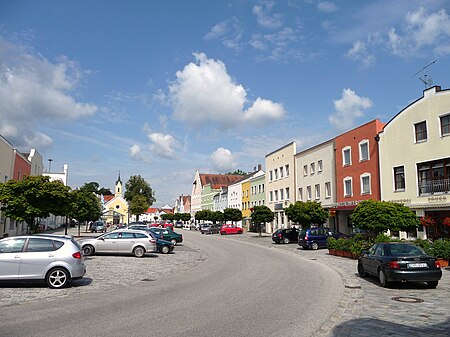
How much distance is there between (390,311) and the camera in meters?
9.40

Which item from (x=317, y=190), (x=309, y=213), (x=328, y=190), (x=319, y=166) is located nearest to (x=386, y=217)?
(x=309, y=213)

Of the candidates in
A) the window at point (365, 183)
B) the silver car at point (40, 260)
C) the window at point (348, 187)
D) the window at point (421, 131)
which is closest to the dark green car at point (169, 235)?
the window at point (348, 187)

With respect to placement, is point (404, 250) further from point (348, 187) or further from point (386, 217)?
point (348, 187)

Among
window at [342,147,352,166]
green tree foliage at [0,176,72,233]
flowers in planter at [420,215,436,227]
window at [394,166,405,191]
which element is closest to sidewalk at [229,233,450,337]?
flowers in planter at [420,215,436,227]

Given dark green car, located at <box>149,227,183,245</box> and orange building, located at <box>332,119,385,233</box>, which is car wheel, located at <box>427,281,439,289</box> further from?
dark green car, located at <box>149,227,183,245</box>

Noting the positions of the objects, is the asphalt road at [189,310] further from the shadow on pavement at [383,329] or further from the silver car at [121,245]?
the silver car at [121,245]

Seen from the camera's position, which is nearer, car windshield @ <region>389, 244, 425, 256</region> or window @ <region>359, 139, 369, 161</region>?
car windshield @ <region>389, 244, 425, 256</region>

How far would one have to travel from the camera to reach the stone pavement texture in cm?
777

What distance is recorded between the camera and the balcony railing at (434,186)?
2631 cm

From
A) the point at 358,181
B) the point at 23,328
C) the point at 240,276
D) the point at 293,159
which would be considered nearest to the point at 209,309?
the point at 23,328

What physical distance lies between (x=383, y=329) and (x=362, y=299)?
343cm

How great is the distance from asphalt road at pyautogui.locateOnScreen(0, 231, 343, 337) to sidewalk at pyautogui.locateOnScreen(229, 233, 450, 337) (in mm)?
399

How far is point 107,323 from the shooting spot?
26.1ft

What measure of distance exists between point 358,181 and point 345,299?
Result: 26286 millimetres
